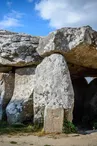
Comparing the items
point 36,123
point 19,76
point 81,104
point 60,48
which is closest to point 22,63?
point 19,76

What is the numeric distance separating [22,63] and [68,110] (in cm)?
317

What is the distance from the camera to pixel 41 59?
11.0 metres

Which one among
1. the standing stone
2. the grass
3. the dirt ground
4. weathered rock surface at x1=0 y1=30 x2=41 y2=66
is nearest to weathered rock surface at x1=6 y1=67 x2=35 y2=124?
weathered rock surface at x1=0 y1=30 x2=41 y2=66

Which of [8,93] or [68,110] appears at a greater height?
[8,93]

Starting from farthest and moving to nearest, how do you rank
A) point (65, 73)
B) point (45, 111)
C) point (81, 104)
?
point (81, 104), point (65, 73), point (45, 111)

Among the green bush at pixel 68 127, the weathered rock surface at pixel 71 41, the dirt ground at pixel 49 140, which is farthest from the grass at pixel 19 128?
the weathered rock surface at pixel 71 41

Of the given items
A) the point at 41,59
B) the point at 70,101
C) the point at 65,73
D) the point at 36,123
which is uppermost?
the point at 41,59

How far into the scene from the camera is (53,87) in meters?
9.05

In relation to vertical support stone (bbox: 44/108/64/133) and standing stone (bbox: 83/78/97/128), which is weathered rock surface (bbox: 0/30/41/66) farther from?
standing stone (bbox: 83/78/97/128)

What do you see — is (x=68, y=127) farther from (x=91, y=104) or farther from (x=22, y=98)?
(x=91, y=104)

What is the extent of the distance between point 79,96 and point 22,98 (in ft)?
12.5

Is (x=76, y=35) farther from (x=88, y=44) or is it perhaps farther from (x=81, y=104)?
(x=81, y=104)

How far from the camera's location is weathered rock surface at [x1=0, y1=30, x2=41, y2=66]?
11.0m

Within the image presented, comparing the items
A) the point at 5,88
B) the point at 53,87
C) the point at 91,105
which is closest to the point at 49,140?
the point at 53,87
